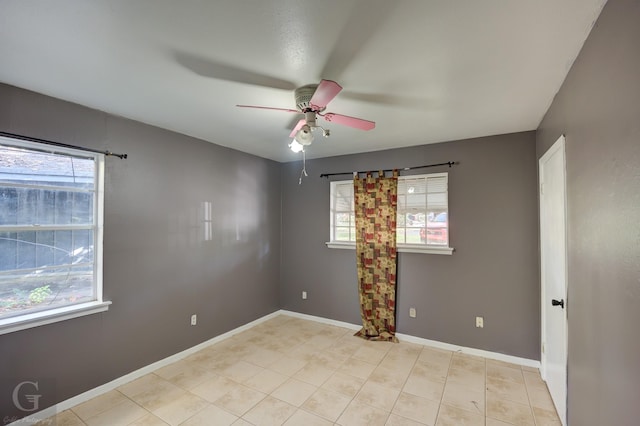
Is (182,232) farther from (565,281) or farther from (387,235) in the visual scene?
(565,281)

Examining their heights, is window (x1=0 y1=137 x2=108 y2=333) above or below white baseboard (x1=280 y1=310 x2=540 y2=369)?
above

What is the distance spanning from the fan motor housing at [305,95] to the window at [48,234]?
6.25 ft

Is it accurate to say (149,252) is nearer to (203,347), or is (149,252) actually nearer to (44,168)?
Answer: (44,168)

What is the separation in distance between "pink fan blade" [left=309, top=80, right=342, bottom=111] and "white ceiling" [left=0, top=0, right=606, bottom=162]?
185 mm

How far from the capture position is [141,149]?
2.82m

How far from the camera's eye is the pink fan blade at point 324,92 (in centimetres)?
158

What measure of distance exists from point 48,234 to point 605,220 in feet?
12.0

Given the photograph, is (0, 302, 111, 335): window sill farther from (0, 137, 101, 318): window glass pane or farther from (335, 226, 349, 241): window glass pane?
(335, 226, 349, 241): window glass pane

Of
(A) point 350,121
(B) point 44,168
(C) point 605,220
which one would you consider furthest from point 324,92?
(B) point 44,168

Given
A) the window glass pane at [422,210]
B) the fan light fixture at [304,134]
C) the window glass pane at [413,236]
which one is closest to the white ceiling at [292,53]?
the fan light fixture at [304,134]

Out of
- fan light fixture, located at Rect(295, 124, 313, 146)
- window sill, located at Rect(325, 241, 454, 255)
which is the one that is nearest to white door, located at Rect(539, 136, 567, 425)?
window sill, located at Rect(325, 241, 454, 255)

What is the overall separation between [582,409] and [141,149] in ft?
12.9

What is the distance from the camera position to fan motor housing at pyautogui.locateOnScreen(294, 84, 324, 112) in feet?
6.52

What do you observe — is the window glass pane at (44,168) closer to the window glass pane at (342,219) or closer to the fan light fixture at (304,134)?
the fan light fixture at (304,134)
